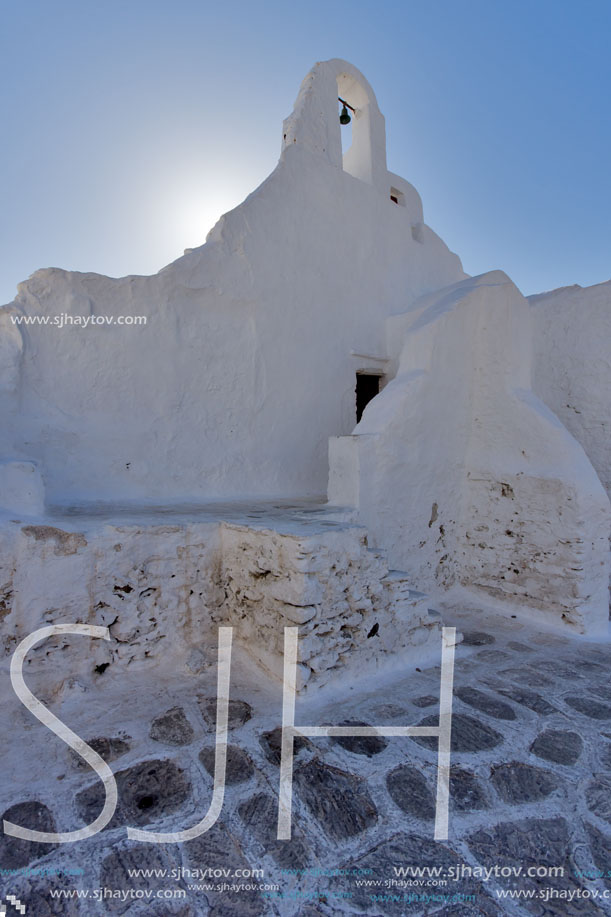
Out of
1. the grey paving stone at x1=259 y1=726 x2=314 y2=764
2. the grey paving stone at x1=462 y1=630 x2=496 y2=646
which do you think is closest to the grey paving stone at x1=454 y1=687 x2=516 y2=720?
the grey paving stone at x1=462 y1=630 x2=496 y2=646

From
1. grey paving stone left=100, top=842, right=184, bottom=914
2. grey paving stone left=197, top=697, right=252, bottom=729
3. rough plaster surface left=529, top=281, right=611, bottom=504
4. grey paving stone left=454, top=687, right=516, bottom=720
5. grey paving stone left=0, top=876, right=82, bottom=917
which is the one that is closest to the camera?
grey paving stone left=0, top=876, right=82, bottom=917

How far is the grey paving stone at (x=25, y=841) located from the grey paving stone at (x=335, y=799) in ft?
3.45

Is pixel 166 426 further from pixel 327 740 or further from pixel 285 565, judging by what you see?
pixel 327 740

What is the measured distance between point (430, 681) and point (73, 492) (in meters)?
3.33

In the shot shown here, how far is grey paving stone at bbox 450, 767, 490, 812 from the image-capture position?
2203 millimetres

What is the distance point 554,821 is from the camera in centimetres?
215

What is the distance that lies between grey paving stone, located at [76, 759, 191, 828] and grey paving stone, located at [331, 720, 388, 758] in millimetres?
821

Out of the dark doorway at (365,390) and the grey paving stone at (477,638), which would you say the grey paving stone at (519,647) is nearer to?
the grey paving stone at (477,638)

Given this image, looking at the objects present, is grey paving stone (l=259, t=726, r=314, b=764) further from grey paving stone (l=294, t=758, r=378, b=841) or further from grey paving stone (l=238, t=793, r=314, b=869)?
grey paving stone (l=238, t=793, r=314, b=869)

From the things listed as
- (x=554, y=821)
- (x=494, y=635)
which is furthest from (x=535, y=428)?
(x=554, y=821)

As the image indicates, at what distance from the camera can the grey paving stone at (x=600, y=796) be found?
2.22 metres

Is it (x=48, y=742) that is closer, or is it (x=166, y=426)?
(x=48, y=742)

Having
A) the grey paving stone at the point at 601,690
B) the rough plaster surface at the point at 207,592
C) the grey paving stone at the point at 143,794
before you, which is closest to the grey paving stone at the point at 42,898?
the grey paving stone at the point at 143,794

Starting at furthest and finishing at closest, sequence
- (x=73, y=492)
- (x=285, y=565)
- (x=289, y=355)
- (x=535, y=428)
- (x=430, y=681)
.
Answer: (x=289, y=355) → (x=535, y=428) → (x=73, y=492) → (x=430, y=681) → (x=285, y=565)
